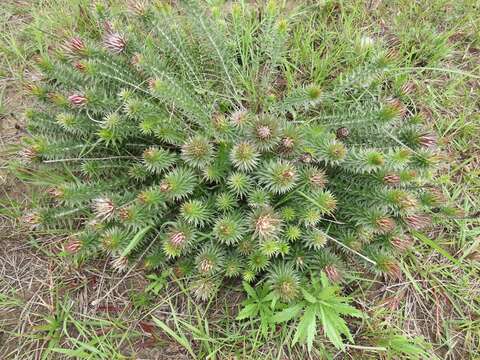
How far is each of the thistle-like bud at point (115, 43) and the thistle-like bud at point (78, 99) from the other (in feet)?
1.18

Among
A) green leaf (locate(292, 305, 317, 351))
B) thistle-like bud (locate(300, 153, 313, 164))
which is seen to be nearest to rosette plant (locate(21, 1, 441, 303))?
thistle-like bud (locate(300, 153, 313, 164))

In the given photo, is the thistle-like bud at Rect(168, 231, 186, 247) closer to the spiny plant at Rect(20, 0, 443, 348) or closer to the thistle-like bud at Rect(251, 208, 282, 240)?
the spiny plant at Rect(20, 0, 443, 348)

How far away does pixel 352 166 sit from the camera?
2352 millimetres

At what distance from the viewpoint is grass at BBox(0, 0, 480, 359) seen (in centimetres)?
254

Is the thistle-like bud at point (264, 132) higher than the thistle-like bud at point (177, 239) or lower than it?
higher

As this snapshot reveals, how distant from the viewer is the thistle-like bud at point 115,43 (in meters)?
2.53

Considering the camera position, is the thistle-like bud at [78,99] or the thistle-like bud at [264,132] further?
the thistle-like bud at [78,99]

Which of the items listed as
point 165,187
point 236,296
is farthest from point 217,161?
point 236,296

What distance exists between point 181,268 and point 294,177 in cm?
87

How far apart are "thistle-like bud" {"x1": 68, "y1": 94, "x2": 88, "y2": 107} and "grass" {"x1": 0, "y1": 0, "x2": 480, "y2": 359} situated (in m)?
0.87

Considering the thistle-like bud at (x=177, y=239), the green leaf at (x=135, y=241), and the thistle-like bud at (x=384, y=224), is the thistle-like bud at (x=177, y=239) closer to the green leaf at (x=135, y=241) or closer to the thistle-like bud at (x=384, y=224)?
the green leaf at (x=135, y=241)

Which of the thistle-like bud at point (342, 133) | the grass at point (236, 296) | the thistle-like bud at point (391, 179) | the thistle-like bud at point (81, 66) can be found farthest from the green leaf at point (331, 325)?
the thistle-like bud at point (81, 66)

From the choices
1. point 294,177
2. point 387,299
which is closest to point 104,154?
point 294,177

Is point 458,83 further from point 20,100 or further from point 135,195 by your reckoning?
point 20,100
